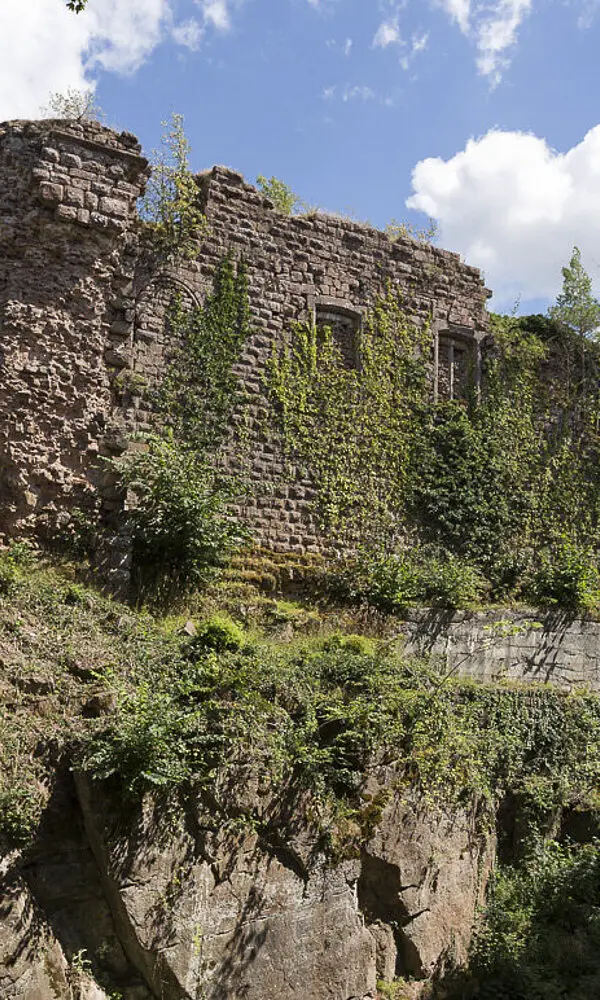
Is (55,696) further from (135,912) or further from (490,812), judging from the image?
(490,812)

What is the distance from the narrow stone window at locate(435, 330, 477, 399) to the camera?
15234mm

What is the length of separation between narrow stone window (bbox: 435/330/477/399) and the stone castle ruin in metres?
2.31

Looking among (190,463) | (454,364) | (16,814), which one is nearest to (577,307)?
(454,364)

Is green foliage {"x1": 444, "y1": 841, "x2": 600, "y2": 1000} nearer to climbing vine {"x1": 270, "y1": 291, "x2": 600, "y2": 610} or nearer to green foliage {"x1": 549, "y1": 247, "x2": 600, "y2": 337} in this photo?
climbing vine {"x1": 270, "y1": 291, "x2": 600, "y2": 610}

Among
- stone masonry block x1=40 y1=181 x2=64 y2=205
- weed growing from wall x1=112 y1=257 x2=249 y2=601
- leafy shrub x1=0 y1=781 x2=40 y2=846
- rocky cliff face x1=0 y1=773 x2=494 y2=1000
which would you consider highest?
stone masonry block x1=40 y1=181 x2=64 y2=205

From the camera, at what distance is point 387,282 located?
585 inches

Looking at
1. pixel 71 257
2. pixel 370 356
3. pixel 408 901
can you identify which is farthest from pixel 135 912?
pixel 370 356

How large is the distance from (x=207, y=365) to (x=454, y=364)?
485cm

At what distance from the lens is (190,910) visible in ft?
23.4

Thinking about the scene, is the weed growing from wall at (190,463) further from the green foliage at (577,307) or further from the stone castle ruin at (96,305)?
the green foliage at (577,307)

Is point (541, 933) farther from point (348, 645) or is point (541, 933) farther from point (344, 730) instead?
point (348, 645)

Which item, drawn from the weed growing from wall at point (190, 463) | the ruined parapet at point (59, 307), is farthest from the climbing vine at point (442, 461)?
the ruined parapet at point (59, 307)

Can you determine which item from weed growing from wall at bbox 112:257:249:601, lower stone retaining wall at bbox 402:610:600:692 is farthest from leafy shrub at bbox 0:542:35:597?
lower stone retaining wall at bbox 402:610:600:692

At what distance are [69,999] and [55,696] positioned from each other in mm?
Answer: 2336
